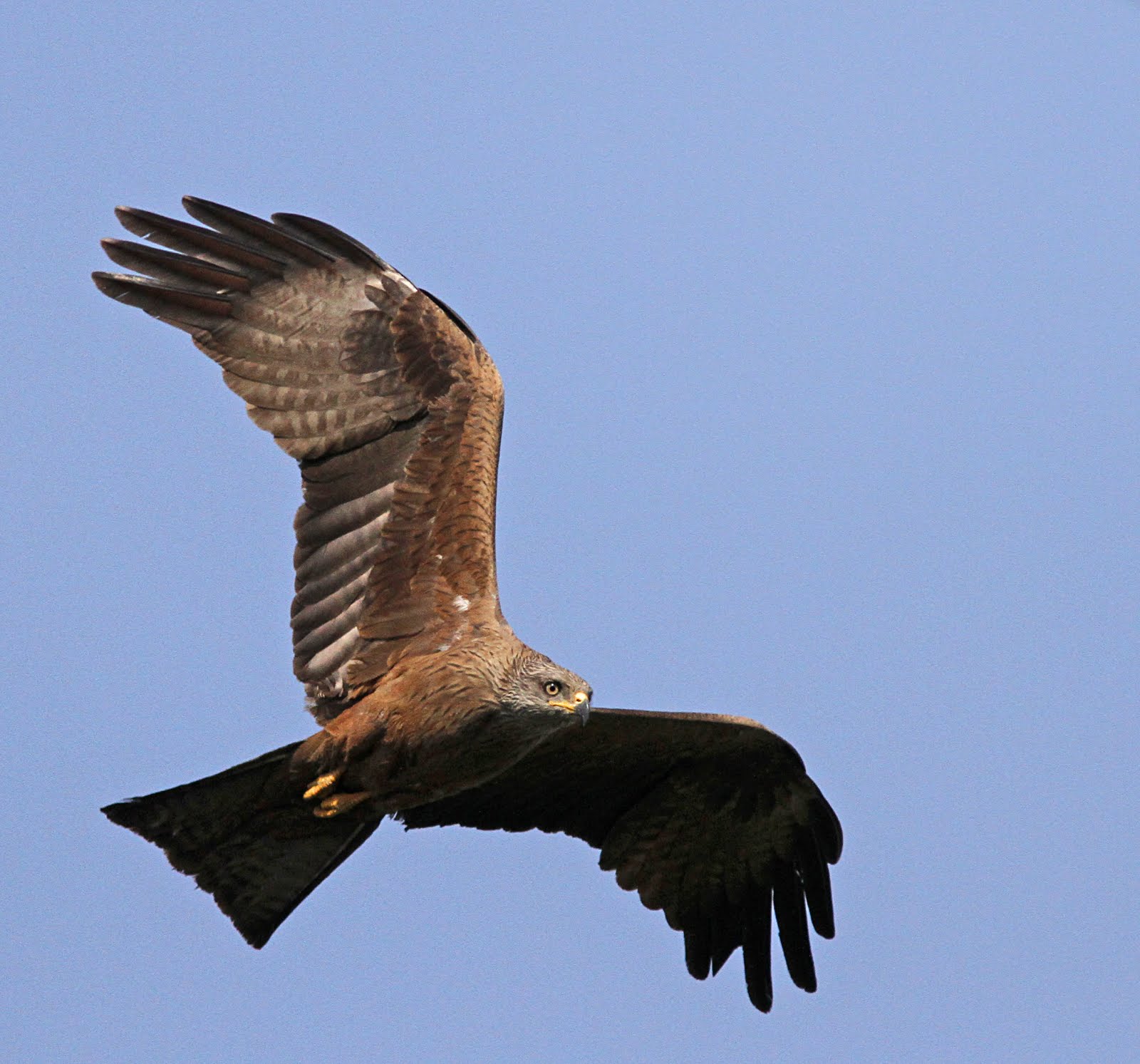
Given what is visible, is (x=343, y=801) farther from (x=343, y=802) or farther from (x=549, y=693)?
(x=549, y=693)

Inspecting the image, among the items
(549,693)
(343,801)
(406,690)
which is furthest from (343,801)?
(549,693)

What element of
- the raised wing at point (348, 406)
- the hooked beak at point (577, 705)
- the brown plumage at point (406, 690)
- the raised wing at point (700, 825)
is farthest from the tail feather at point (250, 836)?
the hooked beak at point (577, 705)

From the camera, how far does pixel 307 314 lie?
369 inches

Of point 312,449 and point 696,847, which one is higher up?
point 312,449

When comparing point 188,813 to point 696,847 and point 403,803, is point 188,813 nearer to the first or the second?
point 403,803

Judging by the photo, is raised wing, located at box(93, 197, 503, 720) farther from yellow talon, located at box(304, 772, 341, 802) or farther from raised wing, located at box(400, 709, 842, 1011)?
raised wing, located at box(400, 709, 842, 1011)

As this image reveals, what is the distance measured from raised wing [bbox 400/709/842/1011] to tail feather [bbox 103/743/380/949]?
2.72 ft

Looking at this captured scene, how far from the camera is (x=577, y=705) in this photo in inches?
307

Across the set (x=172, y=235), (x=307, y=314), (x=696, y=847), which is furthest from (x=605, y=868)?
(x=172, y=235)

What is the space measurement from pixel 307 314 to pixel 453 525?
5.20 feet

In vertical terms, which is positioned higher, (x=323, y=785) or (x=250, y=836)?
(x=323, y=785)

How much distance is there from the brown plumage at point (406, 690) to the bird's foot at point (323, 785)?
1cm

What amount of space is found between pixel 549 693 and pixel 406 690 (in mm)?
782

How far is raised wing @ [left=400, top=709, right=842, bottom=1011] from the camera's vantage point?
9352 millimetres
